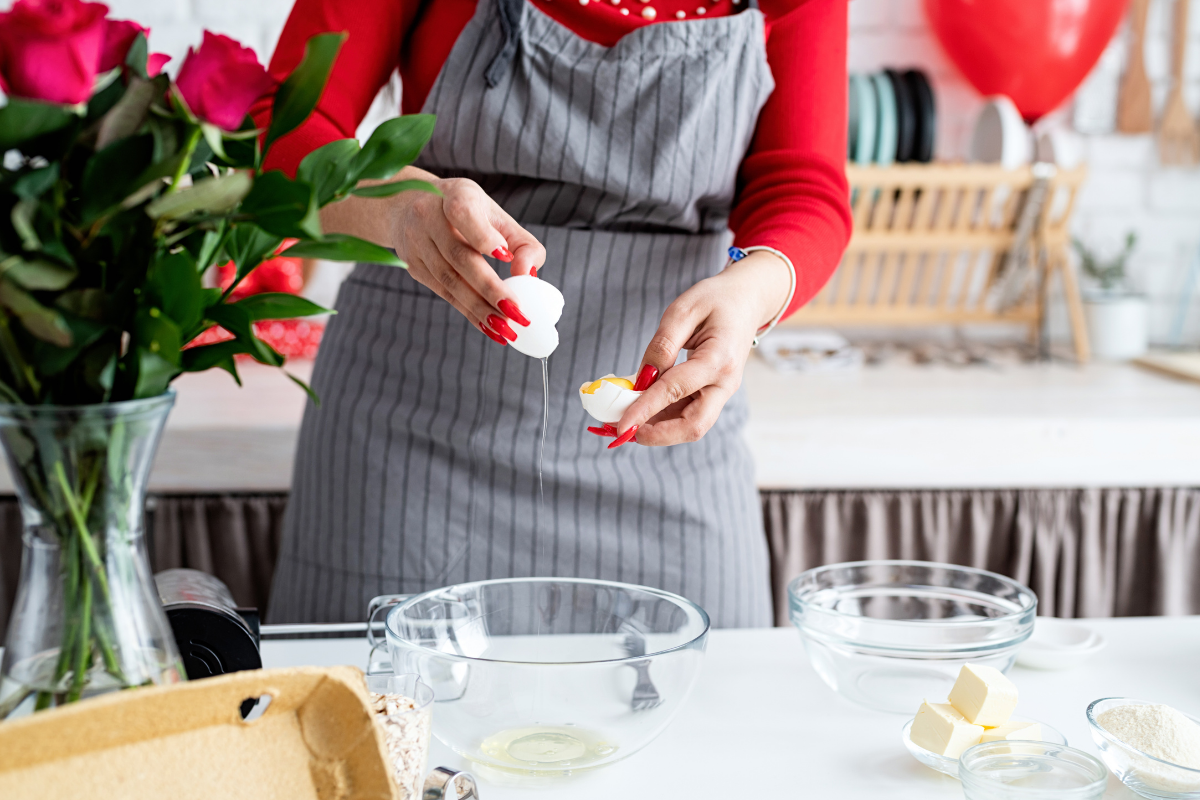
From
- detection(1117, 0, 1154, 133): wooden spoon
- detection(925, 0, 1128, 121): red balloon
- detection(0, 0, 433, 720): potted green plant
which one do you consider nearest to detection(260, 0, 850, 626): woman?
detection(0, 0, 433, 720): potted green plant

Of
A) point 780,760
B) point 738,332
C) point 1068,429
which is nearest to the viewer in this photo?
point 780,760

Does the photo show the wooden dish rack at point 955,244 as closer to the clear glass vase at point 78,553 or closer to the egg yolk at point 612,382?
the egg yolk at point 612,382

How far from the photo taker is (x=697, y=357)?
775mm

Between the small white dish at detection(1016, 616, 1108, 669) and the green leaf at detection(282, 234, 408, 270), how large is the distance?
605 millimetres

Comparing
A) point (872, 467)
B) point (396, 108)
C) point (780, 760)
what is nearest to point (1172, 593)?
point (872, 467)

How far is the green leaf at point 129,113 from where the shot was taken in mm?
388

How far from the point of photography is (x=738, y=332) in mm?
813

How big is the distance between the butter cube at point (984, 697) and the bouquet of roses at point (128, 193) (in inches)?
17.3

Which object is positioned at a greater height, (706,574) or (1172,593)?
(706,574)

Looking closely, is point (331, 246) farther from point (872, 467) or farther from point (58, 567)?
point (872, 467)

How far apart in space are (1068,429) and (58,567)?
1.50m

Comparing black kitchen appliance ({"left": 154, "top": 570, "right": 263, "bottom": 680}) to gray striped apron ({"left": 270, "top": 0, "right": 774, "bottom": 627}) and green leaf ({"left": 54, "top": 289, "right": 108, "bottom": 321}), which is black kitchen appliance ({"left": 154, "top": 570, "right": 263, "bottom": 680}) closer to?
green leaf ({"left": 54, "top": 289, "right": 108, "bottom": 321})

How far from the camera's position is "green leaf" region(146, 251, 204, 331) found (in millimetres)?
406

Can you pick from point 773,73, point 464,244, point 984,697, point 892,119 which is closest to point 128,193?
point 464,244
